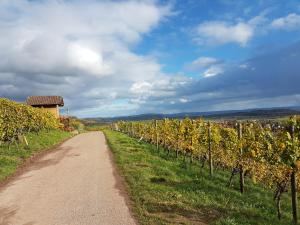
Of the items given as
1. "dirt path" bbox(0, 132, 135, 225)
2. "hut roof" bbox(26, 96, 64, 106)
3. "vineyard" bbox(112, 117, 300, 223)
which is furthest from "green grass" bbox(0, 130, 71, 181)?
"hut roof" bbox(26, 96, 64, 106)

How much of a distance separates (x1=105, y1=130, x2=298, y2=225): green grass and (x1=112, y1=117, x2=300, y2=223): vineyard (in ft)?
2.06

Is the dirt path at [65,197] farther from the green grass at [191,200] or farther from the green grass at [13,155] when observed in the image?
the green grass at [13,155]

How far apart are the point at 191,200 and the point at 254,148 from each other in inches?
204

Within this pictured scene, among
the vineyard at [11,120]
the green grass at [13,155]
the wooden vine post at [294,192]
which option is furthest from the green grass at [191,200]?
the vineyard at [11,120]

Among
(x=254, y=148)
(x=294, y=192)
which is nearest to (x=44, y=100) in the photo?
(x=254, y=148)

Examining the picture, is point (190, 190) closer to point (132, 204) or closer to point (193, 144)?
point (132, 204)

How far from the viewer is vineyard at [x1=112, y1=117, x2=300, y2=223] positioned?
43.1 feet

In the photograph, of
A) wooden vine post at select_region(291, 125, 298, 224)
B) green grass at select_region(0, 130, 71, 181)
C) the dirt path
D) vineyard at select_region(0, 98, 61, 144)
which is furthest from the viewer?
vineyard at select_region(0, 98, 61, 144)

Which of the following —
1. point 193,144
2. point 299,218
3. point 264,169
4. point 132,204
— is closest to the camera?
point 132,204

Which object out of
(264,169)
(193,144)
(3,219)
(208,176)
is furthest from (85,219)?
(193,144)

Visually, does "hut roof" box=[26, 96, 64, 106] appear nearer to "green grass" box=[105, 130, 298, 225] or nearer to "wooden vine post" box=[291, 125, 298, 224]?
"green grass" box=[105, 130, 298, 225]

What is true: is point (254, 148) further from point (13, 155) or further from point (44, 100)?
point (44, 100)

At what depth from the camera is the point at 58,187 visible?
51.1 feet

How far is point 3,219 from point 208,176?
10894mm
